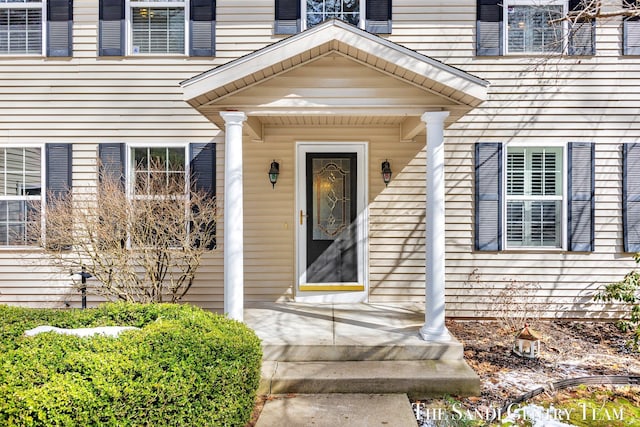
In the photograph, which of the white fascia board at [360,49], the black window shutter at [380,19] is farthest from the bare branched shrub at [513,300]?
the black window shutter at [380,19]

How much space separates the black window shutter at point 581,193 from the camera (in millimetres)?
5301

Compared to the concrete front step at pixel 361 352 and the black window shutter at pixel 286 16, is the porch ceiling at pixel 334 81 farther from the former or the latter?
the concrete front step at pixel 361 352

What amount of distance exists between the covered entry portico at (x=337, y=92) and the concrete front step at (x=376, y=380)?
1.49ft

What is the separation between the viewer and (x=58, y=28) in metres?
5.43

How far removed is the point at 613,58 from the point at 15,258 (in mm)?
8711

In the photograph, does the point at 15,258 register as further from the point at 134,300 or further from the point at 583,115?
the point at 583,115

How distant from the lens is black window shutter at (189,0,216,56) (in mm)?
5371

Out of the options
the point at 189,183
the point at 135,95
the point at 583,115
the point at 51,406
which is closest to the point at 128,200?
the point at 189,183

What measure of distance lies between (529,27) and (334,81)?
340cm

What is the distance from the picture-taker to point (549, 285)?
17.7 ft

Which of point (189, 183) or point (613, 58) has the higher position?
point (613, 58)

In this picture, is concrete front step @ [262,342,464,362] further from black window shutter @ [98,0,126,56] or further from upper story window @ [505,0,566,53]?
black window shutter @ [98,0,126,56]

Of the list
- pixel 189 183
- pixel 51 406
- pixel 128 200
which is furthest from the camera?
pixel 189 183

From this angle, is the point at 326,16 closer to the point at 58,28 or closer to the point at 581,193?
the point at 58,28
